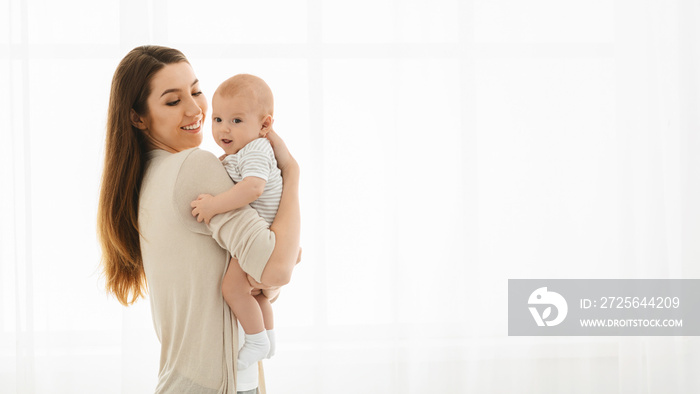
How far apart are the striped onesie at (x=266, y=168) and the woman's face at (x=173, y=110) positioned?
14cm

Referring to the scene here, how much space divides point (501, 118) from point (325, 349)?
133cm

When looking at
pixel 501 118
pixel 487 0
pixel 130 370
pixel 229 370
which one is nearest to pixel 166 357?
pixel 229 370

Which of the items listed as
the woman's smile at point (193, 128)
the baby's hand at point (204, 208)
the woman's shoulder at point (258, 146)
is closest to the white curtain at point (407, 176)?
the woman's smile at point (193, 128)

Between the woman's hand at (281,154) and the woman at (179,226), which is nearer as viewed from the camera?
the woman at (179,226)

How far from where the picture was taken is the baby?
3.68 ft

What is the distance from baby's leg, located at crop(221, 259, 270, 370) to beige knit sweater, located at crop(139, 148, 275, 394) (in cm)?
2

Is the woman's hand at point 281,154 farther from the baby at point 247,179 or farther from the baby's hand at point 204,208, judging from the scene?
the baby's hand at point 204,208

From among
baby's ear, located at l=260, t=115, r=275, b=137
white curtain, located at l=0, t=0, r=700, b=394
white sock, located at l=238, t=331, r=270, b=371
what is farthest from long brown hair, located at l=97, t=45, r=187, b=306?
white curtain, located at l=0, t=0, r=700, b=394

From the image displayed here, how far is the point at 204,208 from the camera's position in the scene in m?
1.10

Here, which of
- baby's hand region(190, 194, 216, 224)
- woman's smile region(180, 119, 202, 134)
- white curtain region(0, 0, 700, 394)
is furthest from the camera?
white curtain region(0, 0, 700, 394)

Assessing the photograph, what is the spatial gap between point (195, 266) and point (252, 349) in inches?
8.5

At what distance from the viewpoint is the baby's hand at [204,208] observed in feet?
3.60

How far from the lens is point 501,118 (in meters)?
2.67

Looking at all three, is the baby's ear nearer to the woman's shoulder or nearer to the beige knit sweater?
the woman's shoulder
